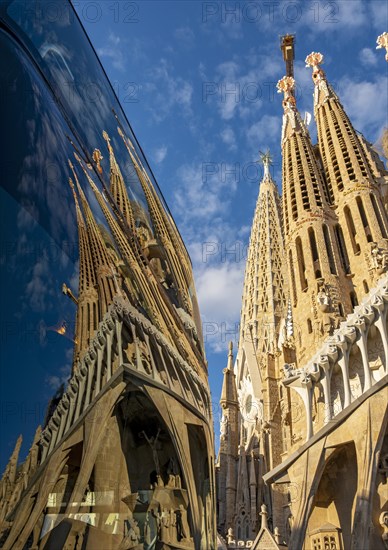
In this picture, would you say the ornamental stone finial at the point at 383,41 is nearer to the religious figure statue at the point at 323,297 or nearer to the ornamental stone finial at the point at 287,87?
the ornamental stone finial at the point at 287,87

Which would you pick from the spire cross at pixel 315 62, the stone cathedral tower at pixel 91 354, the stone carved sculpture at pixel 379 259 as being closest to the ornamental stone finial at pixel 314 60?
the spire cross at pixel 315 62

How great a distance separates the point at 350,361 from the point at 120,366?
9.66m

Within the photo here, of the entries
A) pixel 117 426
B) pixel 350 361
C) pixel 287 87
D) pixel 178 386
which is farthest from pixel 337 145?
pixel 117 426

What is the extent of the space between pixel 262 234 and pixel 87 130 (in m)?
38.0

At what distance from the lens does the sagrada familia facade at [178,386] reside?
7312 mm

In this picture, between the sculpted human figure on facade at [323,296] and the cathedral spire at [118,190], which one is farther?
the sculpted human figure on facade at [323,296]

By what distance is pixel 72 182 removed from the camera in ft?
28.3

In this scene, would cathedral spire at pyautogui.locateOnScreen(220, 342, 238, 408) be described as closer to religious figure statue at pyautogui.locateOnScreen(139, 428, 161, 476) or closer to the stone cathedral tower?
the stone cathedral tower

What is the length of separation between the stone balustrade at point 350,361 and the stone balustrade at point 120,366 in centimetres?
586

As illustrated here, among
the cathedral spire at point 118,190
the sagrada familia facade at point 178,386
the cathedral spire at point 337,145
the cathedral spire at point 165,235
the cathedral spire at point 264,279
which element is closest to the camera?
the sagrada familia facade at point 178,386

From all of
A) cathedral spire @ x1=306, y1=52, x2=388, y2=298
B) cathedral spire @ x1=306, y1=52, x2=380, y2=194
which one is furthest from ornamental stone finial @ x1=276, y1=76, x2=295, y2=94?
cathedral spire @ x1=306, y1=52, x2=388, y2=298

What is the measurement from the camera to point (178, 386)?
9.59 metres

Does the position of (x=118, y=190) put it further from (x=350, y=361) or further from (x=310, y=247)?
(x=310, y=247)

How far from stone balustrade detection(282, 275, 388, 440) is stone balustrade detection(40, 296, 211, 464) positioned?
5.86 m
